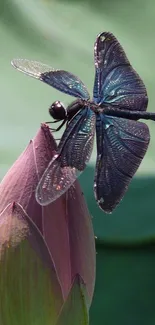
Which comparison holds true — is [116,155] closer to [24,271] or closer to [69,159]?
[69,159]

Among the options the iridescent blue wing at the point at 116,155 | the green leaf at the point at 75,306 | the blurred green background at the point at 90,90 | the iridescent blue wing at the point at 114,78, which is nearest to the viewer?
the green leaf at the point at 75,306

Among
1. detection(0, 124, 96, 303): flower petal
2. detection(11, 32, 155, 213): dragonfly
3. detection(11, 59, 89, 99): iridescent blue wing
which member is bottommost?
detection(0, 124, 96, 303): flower petal

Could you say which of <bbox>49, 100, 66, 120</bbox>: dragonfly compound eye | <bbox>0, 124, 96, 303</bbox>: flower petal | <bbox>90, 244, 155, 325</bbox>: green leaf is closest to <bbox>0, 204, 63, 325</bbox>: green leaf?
<bbox>0, 124, 96, 303</bbox>: flower petal

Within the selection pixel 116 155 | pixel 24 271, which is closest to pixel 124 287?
pixel 116 155

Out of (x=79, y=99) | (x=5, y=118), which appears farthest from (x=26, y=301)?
(x=5, y=118)

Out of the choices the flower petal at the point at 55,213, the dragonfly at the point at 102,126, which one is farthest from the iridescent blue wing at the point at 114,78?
the flower petal at the point at 55,213

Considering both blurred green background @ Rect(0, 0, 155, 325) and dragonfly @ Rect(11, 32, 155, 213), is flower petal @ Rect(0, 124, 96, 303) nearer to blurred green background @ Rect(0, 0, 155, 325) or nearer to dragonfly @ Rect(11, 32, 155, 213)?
dragonfly @ Rect(11, 32, 155, 213)

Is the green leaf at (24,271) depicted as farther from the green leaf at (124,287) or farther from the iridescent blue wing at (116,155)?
the green leaf at (124,287)

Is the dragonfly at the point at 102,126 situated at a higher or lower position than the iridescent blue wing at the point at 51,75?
lower
